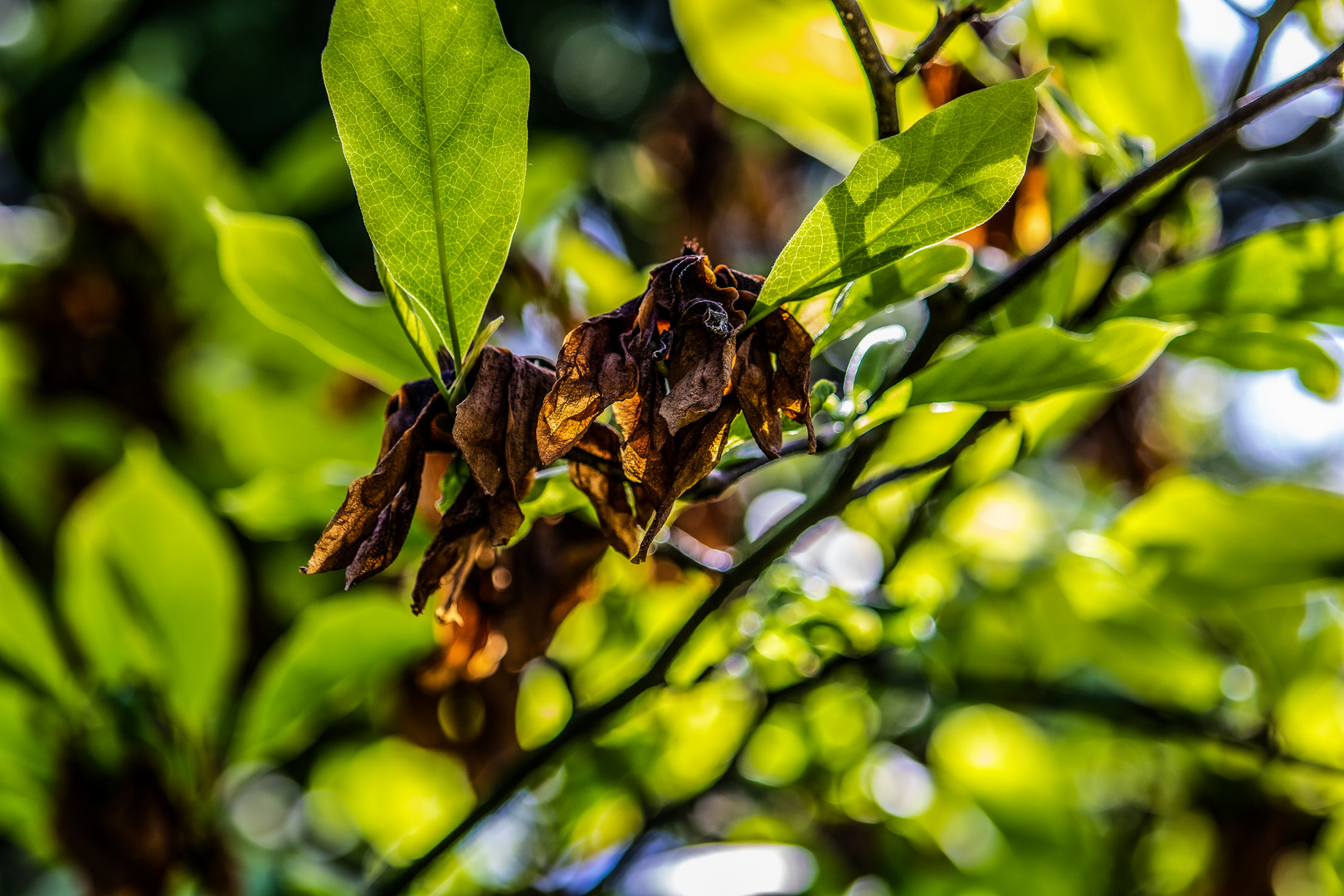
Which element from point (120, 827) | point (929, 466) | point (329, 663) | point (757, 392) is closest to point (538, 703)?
point (329, 663)

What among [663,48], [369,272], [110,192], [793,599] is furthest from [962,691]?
[663,48]

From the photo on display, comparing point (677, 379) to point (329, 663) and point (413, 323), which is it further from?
point (329, 663)

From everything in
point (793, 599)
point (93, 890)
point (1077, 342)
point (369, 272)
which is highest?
point (1077, 342)

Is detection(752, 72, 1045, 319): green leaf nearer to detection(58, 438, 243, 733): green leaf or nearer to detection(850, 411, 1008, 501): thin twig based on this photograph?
detection(850, 411, 1008, 501): thin twig

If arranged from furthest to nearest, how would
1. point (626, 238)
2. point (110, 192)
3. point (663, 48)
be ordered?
point (663, 48)
point (626, 238)
point (110, 192)

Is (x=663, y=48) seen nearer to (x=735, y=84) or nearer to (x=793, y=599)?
(x=735, y=84)

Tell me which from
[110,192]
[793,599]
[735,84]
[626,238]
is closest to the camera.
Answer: [793,599]

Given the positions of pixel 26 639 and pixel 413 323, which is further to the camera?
pixel 26 639
